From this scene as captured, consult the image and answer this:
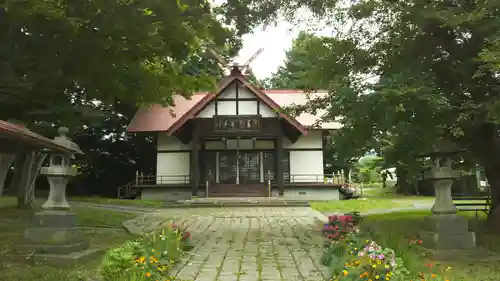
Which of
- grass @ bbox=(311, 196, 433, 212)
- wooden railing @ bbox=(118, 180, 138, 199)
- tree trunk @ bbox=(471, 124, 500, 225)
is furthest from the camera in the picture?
wooden railing @ bbox=(118, 180, 138, 199)

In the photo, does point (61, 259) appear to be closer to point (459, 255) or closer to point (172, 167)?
point (459, 255)

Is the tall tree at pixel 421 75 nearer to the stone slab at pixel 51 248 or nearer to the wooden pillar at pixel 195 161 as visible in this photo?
the stone slab at pixel 51 248

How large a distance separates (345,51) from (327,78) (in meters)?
0.74

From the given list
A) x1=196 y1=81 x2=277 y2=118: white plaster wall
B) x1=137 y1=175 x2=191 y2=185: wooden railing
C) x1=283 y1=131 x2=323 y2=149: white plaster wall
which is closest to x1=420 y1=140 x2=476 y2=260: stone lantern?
x1=196 y1=81 x2=277 y2=118: white plaster wall

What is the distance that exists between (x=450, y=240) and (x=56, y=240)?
7.19 metres

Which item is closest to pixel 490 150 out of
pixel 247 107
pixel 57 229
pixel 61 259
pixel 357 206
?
pixel 357 206

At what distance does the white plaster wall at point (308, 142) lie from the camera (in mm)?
25734

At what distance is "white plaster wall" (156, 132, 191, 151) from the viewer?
25.8m

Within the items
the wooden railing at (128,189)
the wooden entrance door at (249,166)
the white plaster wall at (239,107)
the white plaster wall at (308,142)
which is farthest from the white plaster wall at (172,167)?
the white plaster wall at (308,142)

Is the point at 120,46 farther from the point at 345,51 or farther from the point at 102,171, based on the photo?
the point at 102,171

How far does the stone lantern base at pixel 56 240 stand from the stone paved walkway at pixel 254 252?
6.56 feet

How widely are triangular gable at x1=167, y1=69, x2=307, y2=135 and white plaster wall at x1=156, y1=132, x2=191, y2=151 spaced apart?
98.3 inches

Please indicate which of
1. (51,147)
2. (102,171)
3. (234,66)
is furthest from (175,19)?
(102,171)

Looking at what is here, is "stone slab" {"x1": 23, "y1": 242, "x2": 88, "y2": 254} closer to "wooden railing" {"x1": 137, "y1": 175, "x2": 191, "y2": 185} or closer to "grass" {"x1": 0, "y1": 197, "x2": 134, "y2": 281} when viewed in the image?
"grass" {"x1": 0, "y1": 197, "x2": 134, "y2": 281}
